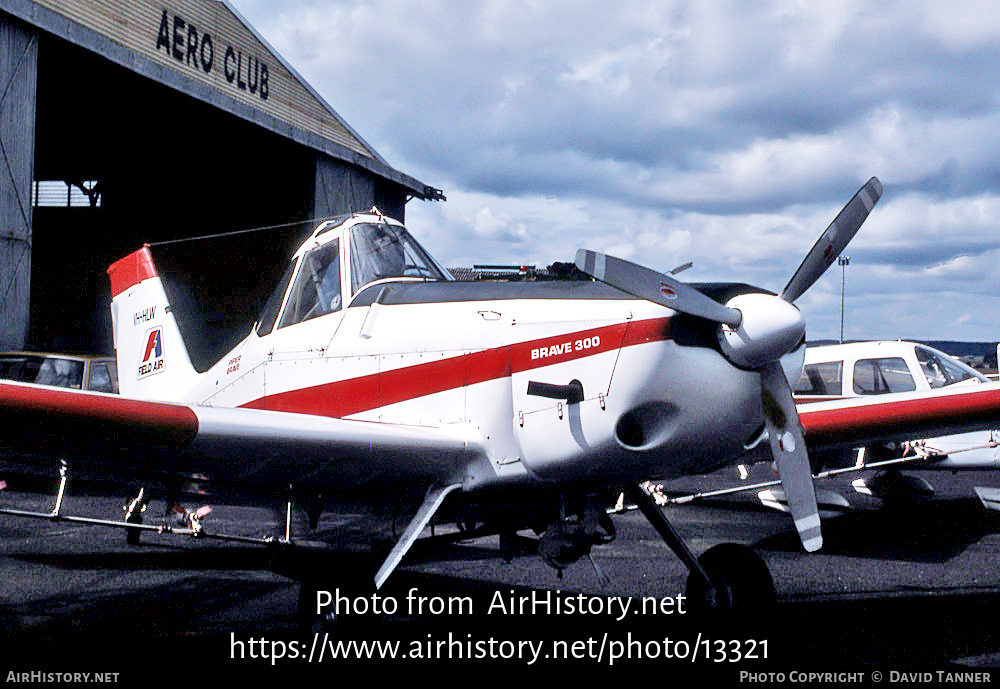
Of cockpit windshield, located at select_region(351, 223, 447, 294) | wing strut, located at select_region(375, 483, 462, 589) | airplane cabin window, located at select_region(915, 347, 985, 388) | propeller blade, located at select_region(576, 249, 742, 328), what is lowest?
wing strut, located at select_region(375, 483, 462, 589)

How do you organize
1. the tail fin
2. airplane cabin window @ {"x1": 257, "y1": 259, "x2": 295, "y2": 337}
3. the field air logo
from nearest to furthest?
airplane cabin window @ {"x1": 257, "y1": 259, "x2": 295, "y2": 337} < the tail fin < the field air logo

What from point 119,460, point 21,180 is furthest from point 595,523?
point 21,180

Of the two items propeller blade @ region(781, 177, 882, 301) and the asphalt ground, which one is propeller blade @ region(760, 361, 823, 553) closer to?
propeller blade @ region(781, 177, 882, 301)

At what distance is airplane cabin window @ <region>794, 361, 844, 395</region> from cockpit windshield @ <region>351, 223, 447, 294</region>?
24.3ft

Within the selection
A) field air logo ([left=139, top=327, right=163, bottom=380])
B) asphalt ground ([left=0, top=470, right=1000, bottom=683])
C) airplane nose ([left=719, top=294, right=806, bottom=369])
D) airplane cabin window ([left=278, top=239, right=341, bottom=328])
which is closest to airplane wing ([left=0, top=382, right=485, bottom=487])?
asphalt ground ([left=0, top=470, right=1000, bottom=683])

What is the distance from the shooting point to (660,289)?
4098 mm

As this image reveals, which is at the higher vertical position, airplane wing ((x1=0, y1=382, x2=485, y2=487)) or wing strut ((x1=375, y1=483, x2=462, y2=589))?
airplane wing ((x1=0, y1=382, x2=485, y2=487))

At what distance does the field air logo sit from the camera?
26.1 ft

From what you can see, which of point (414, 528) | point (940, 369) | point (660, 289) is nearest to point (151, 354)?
point (414, 528)

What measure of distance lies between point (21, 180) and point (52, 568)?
827 centimetres

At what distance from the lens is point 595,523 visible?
483cm

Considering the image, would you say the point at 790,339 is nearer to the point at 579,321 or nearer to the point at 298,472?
the point at 579,321

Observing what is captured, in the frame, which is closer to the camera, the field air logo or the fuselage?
the fuselage

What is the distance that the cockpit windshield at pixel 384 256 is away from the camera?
5.55 meters
